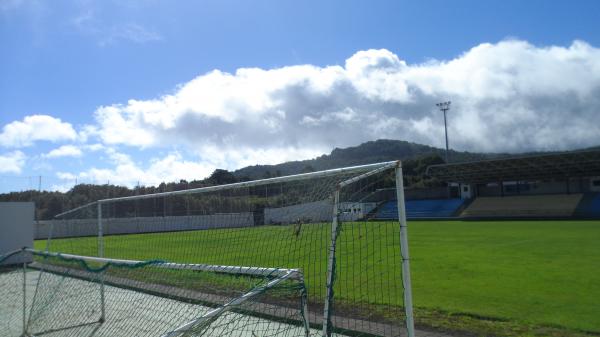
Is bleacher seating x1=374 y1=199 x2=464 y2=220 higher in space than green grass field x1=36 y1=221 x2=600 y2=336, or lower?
higher

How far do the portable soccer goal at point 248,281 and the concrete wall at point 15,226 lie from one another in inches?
236

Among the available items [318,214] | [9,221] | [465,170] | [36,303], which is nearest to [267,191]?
[318,214]

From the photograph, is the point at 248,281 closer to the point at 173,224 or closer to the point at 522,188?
the point at 173,224

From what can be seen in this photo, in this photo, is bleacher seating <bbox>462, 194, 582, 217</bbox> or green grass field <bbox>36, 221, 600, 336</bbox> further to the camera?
bleacher seating <bbox>462, 194, 582, 217</bbox>

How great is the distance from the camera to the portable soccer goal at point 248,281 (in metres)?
4.45

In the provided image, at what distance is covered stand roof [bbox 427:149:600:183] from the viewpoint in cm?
4259

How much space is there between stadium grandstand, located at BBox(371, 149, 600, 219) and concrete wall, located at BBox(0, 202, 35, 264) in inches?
1582

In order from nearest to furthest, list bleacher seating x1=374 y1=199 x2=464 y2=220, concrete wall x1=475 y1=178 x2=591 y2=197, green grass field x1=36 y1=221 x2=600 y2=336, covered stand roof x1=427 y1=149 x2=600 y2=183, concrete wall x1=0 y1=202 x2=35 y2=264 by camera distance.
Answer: green grass field x1=36 y1=221 x2=600 y2=336 → concrete wall x1=0 y1=202 x2=35 y2=264 → covered stand roof x1=427 y1=149 x2=600 y2=183 → concrete wall x1=475 y1=178 x2=591 y2=197 → bleacher seating x1=374 y1=199 x2=464 y2=220

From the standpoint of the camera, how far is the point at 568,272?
1084 cm

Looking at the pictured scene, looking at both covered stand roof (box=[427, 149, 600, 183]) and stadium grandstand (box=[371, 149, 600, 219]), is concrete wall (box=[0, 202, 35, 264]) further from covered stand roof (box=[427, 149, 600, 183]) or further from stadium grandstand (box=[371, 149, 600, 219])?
covered stand roof (box=[427, 149, 600, 183])

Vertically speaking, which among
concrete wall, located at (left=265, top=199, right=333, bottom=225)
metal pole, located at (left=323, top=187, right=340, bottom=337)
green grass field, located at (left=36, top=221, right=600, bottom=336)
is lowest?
green grass field, located at (left=36, top=221, right=600, bottom=336)

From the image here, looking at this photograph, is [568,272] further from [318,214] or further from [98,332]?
[98,332]

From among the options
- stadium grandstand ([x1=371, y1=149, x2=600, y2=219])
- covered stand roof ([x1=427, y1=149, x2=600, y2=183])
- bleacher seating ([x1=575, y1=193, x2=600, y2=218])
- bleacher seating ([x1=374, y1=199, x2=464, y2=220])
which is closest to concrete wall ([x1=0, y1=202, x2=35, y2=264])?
bleacher seating ([x1=374, y1=199, x2=464, y2=220])

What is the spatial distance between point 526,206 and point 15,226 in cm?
4536
